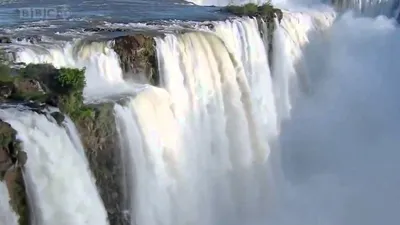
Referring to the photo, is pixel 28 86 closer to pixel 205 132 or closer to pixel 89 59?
pixel 89 59

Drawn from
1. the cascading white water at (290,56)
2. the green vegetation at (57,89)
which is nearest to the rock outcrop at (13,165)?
the green vegetation at (57,89)

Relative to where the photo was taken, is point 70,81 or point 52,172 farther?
point 70,81

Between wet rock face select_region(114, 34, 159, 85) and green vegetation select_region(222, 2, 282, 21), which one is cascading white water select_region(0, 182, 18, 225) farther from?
green vegetation select_region(222, 2, 282, 21)

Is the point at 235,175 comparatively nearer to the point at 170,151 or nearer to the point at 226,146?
the point at 226,146

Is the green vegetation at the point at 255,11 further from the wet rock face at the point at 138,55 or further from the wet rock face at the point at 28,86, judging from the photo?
the wet rock face at the point at 28,86

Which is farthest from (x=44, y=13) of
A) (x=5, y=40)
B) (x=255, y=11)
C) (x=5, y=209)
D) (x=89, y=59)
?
(x=5, y=209)

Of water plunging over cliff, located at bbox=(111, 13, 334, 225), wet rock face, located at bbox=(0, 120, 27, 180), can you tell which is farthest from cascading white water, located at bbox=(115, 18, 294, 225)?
wet rock face, located at bbox=(0, 120, 27, 180)
